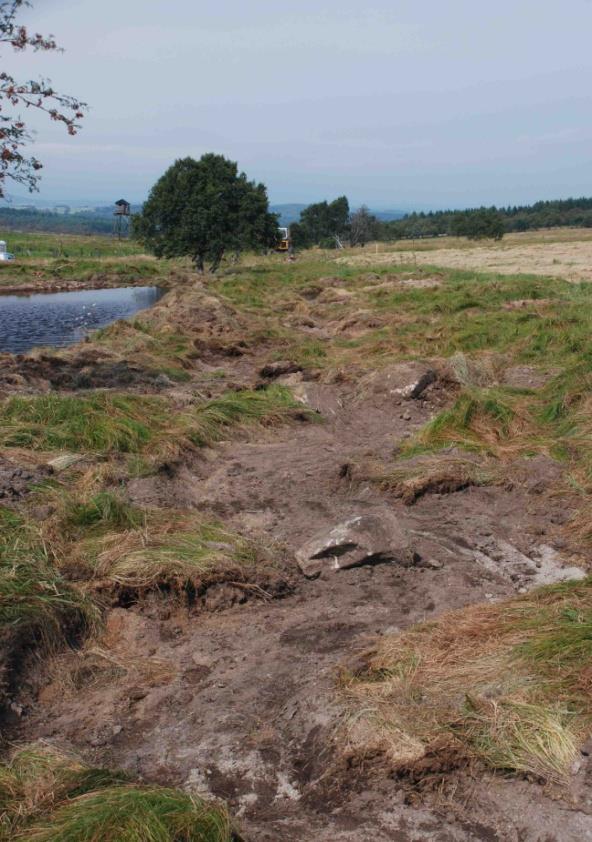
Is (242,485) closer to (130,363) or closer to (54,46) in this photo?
(54,46)

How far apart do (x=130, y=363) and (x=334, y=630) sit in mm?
9947

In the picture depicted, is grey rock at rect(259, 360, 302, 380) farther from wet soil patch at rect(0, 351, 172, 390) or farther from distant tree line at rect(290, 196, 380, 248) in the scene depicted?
distant tree line at rect(290, 196, 380, 248)

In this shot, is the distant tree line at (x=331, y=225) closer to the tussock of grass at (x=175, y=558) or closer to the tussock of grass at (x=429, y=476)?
the tussock of grass at (x=429, y=476)

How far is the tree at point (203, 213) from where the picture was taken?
117 feet

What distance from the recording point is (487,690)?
12.8ft

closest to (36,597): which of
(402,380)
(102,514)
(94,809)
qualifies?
(102,514)

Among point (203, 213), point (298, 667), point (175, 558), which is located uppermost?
point (203, 213)

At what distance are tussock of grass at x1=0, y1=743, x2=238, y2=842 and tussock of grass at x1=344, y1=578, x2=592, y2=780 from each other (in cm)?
89

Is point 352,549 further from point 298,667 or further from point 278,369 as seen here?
point 278,369

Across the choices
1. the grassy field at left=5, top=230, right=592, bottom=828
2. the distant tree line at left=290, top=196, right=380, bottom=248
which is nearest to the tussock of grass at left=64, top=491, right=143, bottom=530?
the grassy field at left=5, top=230, right=592, bottom=828

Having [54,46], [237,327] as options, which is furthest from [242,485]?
[237,327]

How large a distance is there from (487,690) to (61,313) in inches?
1042

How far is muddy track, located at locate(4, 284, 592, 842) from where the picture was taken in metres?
3.34

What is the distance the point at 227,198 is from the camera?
1451 inches
